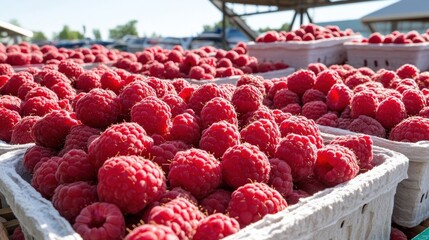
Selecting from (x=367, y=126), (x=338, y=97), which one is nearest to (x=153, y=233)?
(x=367, y=126)

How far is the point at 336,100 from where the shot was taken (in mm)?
1515

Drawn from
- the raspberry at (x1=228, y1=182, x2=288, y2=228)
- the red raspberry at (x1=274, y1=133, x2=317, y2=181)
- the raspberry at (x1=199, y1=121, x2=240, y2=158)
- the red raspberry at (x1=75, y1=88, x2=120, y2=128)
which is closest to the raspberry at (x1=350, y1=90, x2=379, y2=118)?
the red raspberry at (x1=274, y1=133, x2=317, y2=181)

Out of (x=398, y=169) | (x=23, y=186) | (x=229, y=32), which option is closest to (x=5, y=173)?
(x=23, y=186)

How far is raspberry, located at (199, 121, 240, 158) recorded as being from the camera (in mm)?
931

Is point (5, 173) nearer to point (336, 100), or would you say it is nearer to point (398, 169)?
point (398, 169)

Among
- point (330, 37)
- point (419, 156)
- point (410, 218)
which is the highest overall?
point (330, 37)

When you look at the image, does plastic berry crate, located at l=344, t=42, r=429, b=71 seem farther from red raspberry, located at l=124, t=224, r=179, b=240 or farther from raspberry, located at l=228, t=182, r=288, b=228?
red raspberry, located at l=124, t=224, r=179, b=240

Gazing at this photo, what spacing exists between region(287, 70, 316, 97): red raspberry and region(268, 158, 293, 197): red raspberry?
2.64 ft

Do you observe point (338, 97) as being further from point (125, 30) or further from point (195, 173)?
point (125, 30)

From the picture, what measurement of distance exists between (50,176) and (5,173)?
0.15 m

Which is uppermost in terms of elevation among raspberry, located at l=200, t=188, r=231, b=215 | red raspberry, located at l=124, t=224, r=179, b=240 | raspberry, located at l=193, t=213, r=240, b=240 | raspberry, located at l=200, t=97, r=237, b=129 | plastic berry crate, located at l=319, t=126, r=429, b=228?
raspberry, located at l=200, t=97, r=237, b=129

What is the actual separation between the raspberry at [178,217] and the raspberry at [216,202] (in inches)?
2.9

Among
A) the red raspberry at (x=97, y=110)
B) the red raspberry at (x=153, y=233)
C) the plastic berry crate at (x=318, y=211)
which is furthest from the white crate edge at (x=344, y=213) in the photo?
the red raspberry at (x=97, y=110)

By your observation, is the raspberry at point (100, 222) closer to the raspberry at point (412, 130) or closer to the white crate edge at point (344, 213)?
the white crate edge at point (344, 213)
